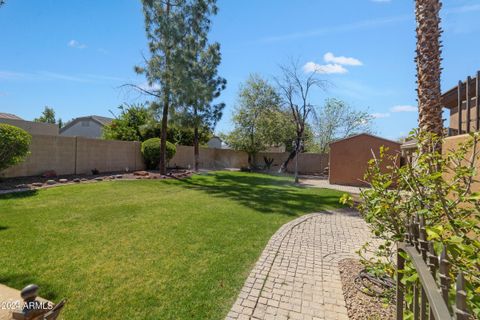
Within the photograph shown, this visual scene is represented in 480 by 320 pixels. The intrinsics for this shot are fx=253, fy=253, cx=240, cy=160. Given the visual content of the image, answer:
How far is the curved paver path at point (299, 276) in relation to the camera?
9.44ft

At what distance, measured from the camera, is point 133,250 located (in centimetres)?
425

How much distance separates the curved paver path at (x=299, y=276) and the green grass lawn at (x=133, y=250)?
0.75 ft

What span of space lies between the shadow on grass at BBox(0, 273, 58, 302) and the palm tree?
6.02 m

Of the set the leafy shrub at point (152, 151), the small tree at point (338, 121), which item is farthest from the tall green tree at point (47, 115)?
the small tree at point (338, 121)

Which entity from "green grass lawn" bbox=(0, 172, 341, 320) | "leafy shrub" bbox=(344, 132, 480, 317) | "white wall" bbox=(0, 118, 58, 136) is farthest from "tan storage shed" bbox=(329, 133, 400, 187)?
"white wall" bbox=(0, 118, 58, 136)

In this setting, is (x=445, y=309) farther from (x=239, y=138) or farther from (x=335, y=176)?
(x=239, y=138)

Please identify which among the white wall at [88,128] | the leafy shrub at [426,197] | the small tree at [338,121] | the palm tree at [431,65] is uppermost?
the small tree at [338,121]

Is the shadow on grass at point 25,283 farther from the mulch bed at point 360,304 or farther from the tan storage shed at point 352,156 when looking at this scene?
the tan storage shed at point 352,156

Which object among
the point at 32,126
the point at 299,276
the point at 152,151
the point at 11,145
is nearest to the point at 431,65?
the point at 299,276

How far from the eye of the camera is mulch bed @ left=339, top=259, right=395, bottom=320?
2.81m

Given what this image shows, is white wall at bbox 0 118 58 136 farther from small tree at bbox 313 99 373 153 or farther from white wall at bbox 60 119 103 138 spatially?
small tree at bbox 313 99 373 153

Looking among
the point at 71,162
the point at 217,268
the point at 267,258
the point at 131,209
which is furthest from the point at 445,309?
the point at 71,162

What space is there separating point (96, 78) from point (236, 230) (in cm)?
2011

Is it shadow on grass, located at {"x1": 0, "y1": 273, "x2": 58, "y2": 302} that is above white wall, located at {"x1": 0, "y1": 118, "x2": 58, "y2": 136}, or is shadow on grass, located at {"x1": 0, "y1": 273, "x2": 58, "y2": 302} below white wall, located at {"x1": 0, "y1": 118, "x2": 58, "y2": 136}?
below
